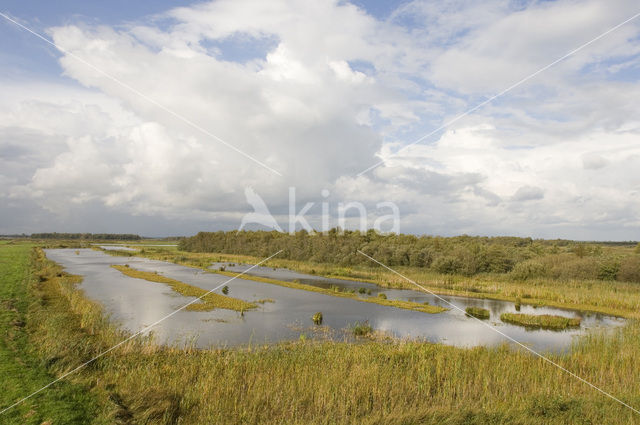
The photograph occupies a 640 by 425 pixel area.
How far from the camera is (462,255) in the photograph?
45.2 m

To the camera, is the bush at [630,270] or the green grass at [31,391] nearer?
the green grass at [31,391]

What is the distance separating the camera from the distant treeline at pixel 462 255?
36719 millimetres

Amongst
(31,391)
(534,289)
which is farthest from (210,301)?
(534,289)

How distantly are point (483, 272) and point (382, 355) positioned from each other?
35.5 m

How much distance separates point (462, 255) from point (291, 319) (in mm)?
31309

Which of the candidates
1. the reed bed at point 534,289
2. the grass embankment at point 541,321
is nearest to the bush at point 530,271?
the reed bed at point 534,289

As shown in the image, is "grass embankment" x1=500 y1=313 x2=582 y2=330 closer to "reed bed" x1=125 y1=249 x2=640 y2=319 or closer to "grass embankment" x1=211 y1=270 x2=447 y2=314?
"grass embankment" x1=211 y1=270 x2=447 y2=314

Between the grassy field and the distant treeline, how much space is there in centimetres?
2660

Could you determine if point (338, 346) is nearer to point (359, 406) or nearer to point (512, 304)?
point (359, 406)

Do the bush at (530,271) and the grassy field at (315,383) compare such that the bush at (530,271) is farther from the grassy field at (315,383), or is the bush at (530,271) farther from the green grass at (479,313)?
the grassy field at (315,383)

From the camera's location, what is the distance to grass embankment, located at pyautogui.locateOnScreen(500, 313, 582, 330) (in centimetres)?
2116

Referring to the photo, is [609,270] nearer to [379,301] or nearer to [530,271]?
[530,271]

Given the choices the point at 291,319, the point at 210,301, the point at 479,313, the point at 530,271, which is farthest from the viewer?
the point at 530,271

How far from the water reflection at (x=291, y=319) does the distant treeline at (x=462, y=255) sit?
14300 mm
